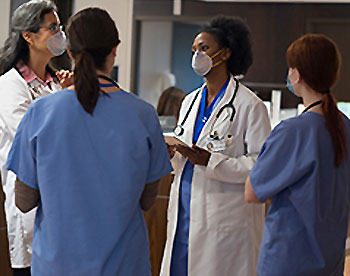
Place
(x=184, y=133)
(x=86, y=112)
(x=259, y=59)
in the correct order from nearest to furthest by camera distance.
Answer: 1. (x=86, y=112)
2. (x=184, y=133)
3. (x=259, y=59)

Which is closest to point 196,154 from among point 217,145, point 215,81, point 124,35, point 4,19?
point 217,145

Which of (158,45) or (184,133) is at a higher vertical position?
(158,45)

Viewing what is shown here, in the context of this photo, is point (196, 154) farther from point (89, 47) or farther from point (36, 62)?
point (89, 47)

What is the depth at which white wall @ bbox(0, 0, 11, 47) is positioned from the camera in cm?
333

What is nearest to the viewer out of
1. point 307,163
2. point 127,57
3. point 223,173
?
point 307,163

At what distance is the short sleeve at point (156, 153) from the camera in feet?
5.23

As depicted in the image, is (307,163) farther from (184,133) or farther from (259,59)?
(259,59)

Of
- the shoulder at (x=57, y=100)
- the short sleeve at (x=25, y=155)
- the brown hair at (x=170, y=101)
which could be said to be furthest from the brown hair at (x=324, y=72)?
the brown hair at (x=170, y=101)

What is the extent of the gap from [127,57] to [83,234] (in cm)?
493

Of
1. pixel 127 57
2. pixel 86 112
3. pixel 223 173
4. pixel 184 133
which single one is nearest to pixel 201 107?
pixel 184 133

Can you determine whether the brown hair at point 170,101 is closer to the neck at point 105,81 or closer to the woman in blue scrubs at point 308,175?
the woman in blue scrubs at point 308,175

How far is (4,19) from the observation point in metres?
3.35

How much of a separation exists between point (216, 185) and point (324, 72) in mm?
752

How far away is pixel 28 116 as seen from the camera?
155 centimetres
